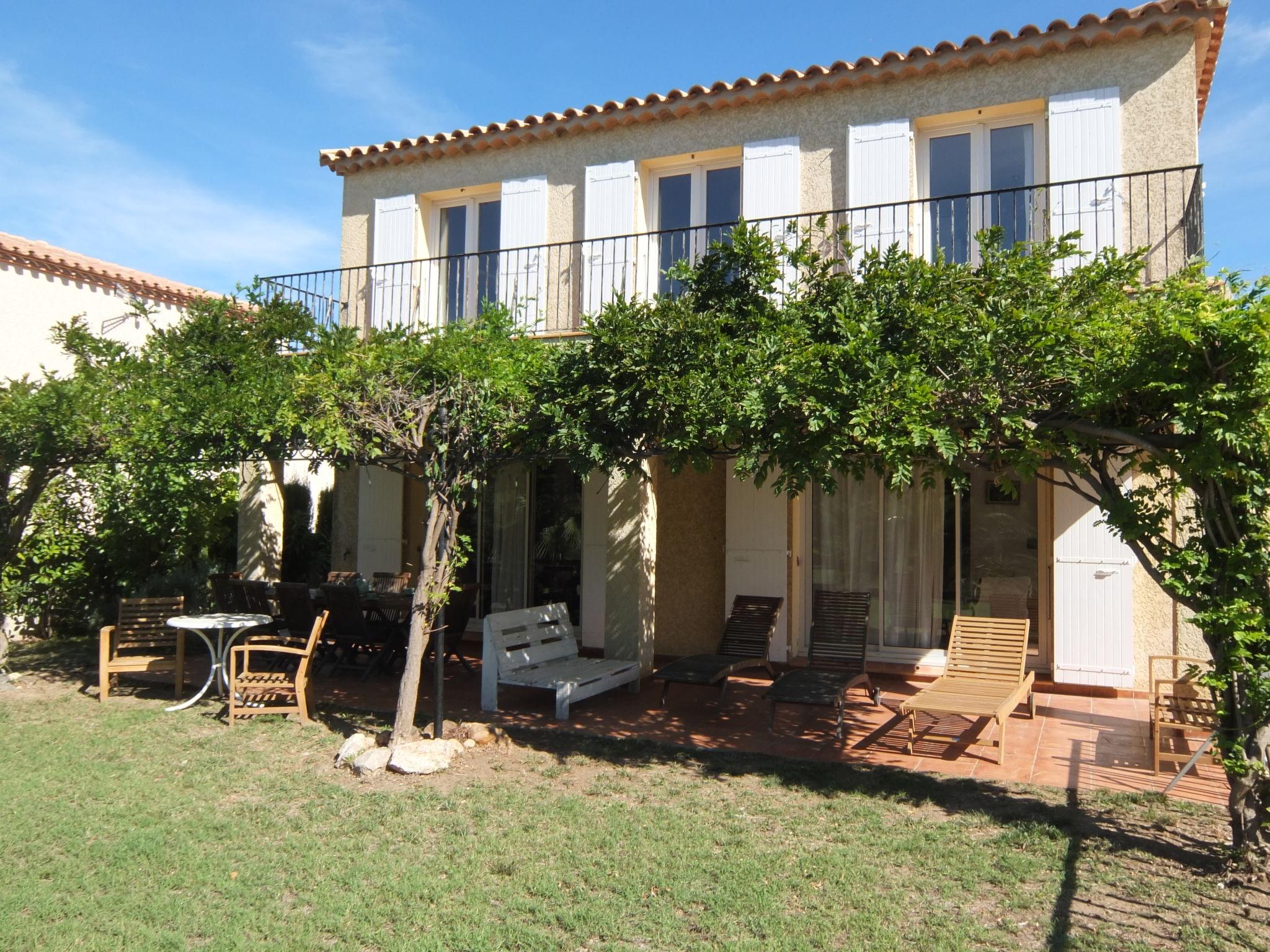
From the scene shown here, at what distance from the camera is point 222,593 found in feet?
35.8

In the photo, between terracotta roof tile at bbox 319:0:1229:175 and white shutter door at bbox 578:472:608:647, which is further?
white shutter door at bbox 578:472:608:647

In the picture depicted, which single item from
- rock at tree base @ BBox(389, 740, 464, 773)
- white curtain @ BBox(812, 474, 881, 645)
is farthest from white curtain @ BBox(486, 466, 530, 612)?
rock at tree base @ BBox(389, 740, 464, 773)

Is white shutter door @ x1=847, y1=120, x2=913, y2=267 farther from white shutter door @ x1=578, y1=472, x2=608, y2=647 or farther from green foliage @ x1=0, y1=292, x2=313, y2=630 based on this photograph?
green foliage @ x1=0, y1=292, x2=313, y2=630

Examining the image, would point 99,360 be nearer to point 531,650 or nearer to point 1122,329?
point 531,650

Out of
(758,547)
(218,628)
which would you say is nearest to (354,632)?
(218,628)

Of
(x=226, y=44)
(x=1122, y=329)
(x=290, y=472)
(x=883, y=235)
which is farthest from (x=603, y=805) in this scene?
(x=290, y=472)

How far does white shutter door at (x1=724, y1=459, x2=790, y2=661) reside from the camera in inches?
402

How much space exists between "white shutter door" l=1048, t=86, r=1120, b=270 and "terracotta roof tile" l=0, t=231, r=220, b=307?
10956 millimetres

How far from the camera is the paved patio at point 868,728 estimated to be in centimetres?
645

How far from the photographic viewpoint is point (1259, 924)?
13.3 feet

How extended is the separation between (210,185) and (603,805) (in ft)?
49.8

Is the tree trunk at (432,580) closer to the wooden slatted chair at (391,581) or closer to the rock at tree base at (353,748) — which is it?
the rock at tree base at (353,748)

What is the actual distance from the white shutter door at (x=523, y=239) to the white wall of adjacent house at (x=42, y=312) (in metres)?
5.38

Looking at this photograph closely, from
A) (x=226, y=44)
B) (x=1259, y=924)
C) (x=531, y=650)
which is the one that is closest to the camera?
(x=1259, y=924)
